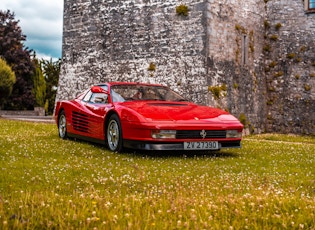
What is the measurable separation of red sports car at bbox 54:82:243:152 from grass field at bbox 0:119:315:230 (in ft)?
0.90

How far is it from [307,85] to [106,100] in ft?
35.3

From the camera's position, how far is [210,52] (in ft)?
52.0

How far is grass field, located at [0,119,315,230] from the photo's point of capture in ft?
12.5

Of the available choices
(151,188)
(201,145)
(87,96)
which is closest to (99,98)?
(87,96)

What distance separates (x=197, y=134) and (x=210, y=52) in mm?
7592

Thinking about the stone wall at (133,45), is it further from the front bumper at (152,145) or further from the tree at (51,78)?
the tree at (51,78)

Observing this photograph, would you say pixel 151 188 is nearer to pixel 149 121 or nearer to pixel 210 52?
pixel 149 121

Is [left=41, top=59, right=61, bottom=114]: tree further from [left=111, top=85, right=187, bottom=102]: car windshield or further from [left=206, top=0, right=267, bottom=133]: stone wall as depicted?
[left=111, top=85, right=187, bottom=102]: car windshield

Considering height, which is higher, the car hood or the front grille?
the car hood

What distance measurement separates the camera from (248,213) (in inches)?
164

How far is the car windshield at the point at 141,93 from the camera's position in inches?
Result: 387

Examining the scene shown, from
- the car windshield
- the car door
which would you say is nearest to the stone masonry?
the car windshield

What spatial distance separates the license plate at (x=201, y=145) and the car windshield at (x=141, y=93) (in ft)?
5.78

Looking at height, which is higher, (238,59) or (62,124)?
(238,59)
